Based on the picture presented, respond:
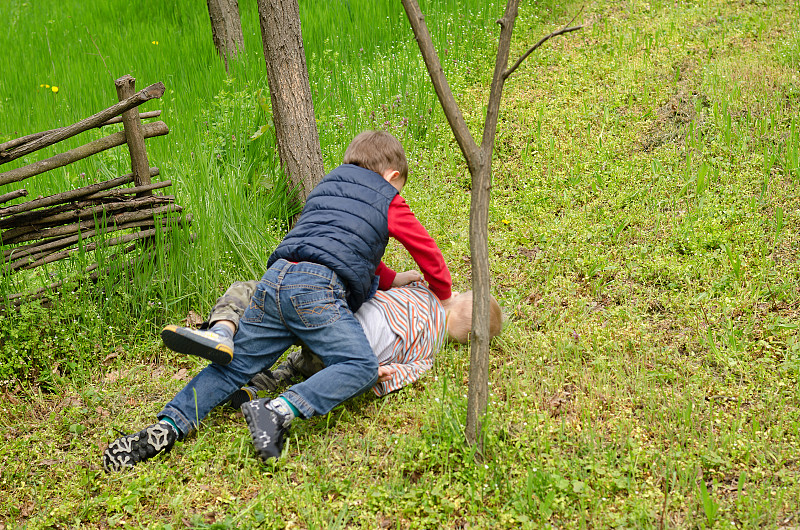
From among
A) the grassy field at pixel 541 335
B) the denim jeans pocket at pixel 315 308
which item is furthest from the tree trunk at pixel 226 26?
the denim jeans pocket at pixel 315 308

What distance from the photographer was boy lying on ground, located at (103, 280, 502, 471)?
264 cm

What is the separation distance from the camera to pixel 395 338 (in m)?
3.01

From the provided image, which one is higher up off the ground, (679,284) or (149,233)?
(149,233)

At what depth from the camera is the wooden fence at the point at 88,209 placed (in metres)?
3.34

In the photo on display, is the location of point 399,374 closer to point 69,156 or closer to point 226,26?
point 69,156

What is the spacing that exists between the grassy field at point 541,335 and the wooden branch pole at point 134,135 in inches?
14.2

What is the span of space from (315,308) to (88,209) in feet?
5.44

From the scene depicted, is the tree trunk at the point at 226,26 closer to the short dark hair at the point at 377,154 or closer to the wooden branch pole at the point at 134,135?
the wooden branch pole at the point at 134,135

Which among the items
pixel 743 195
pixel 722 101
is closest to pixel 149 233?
pixel 743 195

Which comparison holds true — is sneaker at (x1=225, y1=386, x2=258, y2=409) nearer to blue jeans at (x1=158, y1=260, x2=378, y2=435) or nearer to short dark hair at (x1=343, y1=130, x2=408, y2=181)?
blue jeans at (x1=158, y1=260, x2=378, y2=435)

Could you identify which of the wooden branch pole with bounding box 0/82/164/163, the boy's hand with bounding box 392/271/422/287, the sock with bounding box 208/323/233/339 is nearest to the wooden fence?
the wooden branch pole with bounding box 0/82/164/163

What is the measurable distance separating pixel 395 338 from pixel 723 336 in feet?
5.07

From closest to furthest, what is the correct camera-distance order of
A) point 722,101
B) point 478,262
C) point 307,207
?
point 478,262, point 307,207, point 722,101

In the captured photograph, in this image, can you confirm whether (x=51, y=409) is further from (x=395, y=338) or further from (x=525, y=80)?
(x=525, y=80)
